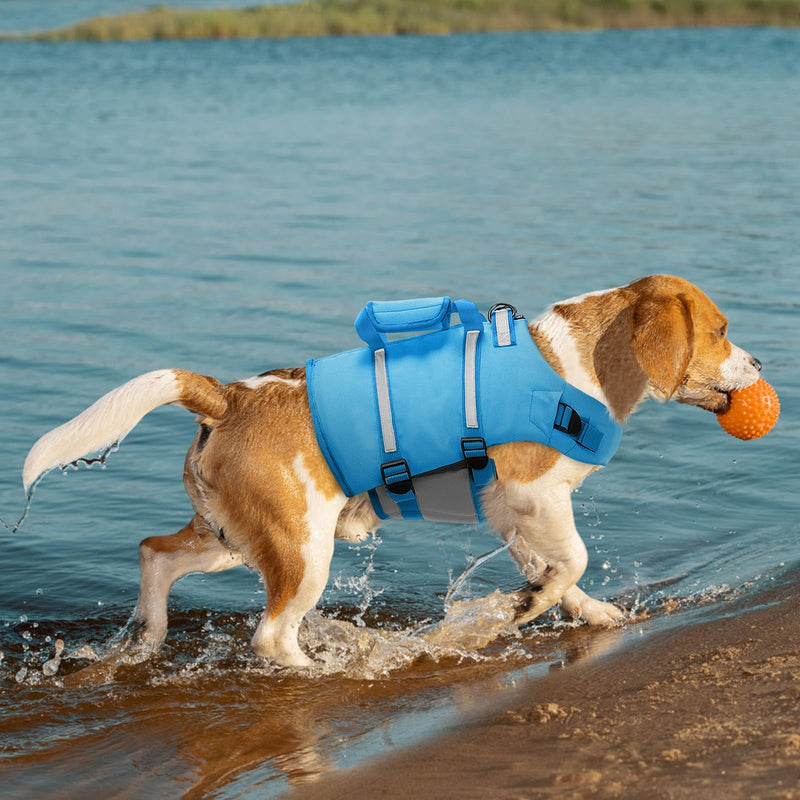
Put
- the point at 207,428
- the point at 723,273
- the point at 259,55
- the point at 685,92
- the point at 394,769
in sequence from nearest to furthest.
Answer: the point at 394,769, the point at 207,428, the point at 723,273, the point at 685,92, the point at 259,55

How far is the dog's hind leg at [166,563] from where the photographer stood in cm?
566

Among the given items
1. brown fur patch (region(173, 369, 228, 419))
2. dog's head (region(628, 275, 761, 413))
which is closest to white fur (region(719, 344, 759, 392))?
Result: dog's head (region(628, 275, 761, 413))

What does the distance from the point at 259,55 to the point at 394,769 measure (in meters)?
43.9

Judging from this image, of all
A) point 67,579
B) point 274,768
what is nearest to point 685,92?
point 67,579

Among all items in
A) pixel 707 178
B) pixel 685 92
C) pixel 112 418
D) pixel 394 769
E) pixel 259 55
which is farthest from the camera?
pixel 259 55

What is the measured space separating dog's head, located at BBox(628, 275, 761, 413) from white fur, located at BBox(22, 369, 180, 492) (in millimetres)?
2085

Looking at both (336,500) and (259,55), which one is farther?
(259,55)

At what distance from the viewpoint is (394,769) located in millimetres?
4160

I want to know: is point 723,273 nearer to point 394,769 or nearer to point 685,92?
point 394,769

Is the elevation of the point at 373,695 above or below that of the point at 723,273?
below

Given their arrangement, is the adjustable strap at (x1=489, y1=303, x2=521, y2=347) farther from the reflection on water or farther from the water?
the water

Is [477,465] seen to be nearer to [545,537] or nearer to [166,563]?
[545,537]

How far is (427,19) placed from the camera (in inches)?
2240

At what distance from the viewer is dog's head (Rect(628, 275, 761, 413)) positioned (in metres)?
5.33
